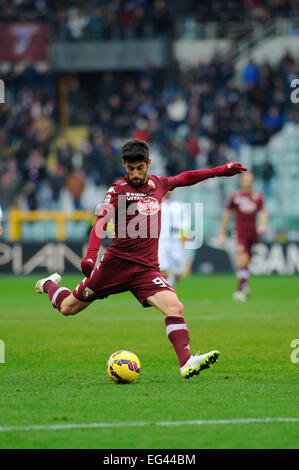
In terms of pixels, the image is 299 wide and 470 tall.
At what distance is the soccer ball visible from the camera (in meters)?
7.28

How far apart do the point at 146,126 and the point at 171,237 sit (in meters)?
10.6

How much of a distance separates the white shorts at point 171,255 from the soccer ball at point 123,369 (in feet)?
27.9

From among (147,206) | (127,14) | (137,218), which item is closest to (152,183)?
(147,206)

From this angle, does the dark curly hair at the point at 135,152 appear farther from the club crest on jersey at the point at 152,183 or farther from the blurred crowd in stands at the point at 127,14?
the blurred crowd in stands at the point at 127,14

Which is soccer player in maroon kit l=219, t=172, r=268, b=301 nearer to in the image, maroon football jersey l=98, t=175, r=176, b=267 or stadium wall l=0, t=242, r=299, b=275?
stadium wall l=0, t=242, r=299, b=275

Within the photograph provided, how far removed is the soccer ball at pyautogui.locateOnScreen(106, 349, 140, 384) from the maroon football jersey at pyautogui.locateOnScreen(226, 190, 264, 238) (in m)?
9.93

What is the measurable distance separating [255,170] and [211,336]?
1320cm

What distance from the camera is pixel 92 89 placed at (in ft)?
107

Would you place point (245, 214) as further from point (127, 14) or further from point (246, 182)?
point (127, 14)

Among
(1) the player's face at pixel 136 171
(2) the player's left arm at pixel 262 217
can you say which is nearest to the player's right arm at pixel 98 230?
(1) the player's face at pixel 136 171

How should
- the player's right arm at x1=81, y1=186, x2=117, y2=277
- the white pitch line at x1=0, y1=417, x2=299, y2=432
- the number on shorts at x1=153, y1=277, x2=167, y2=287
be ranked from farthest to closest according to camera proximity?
the number on shorts at x1=153, y1=277, x2=167, y2=287 < the player's right arm at x1=81, y1=186, x2=117, y2=277 < the white pitch line at x1=0, y1=417, x2=299, y2=432

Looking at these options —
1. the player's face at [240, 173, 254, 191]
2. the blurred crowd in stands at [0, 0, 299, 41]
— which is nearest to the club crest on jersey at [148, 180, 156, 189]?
the player's face at [240, 173, 254, 191]

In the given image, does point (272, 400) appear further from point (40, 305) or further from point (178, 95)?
point (178, 95)

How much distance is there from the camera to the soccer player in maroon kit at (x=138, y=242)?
7488 mm
